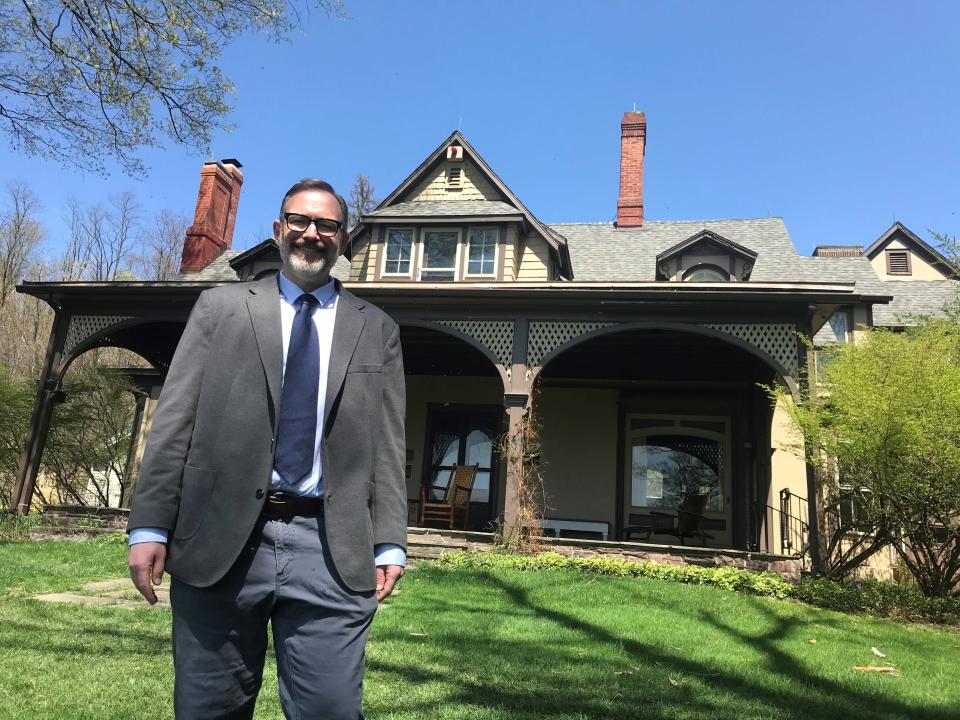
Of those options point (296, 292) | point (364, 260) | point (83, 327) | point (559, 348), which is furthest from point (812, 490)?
point (83, 327)

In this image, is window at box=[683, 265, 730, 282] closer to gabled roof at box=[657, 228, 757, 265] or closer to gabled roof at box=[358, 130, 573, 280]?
gabled roof at box=[657, 228, 757, 265]

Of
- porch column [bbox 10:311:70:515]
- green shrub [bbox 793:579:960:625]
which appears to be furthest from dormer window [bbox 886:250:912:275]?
porch column [bbox 10:311:70:515]

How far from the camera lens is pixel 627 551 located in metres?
9.04

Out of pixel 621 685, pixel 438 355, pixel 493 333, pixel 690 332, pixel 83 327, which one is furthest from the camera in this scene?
pixel 438 355

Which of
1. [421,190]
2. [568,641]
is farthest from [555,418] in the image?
[568,641]

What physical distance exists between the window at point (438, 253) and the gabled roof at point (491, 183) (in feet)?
3.22

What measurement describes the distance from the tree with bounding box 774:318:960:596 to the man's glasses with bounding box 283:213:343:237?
22.4 ft

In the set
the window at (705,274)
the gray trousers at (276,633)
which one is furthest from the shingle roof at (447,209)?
the gray trousers at (276,633)

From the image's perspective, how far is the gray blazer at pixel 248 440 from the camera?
1.69 metres

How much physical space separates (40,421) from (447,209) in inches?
286

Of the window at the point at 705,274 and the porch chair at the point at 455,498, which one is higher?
the window at the point at 705,274

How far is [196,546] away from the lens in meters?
1.67

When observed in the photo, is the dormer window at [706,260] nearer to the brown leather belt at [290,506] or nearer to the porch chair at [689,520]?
the porch chair at [689,520]

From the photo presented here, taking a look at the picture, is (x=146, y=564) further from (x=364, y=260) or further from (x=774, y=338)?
(x=364, y=260)
